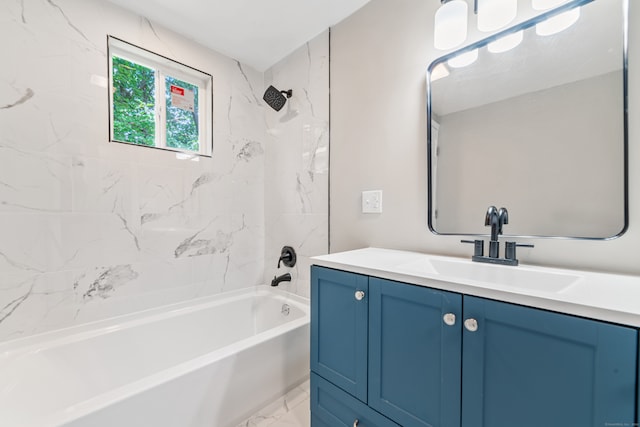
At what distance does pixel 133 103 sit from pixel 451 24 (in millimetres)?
1907

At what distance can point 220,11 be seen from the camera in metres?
1.63

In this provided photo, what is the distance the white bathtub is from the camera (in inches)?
40.1

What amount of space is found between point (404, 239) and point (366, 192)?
1.19 ft

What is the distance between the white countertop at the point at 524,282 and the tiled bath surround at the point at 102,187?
0.84 meters

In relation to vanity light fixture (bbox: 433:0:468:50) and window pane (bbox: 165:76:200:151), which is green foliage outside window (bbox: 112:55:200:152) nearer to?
window pane (bbox: 165:76:200:151)

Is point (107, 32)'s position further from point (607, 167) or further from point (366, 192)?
point (607, 167)

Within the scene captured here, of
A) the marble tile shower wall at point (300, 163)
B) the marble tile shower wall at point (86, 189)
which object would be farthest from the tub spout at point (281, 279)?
the marble tile shower wall at point (86, 189)

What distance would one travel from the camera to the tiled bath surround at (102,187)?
4.26 ft

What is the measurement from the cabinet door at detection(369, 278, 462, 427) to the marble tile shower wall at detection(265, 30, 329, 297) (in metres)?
0.95

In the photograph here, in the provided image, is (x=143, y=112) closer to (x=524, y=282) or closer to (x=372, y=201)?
(x=372, y=201)

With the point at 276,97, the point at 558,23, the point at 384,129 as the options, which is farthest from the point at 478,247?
the point at 276,97

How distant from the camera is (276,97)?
2041 mm

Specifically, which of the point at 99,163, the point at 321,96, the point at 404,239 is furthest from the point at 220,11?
the point at 404,239

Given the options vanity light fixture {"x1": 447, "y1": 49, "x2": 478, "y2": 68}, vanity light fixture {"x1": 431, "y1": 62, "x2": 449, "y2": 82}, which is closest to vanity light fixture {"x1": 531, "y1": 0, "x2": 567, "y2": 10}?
vanity light fixture {"x1": 447, "y1": 49, "x2": 478, "y2": 68}
